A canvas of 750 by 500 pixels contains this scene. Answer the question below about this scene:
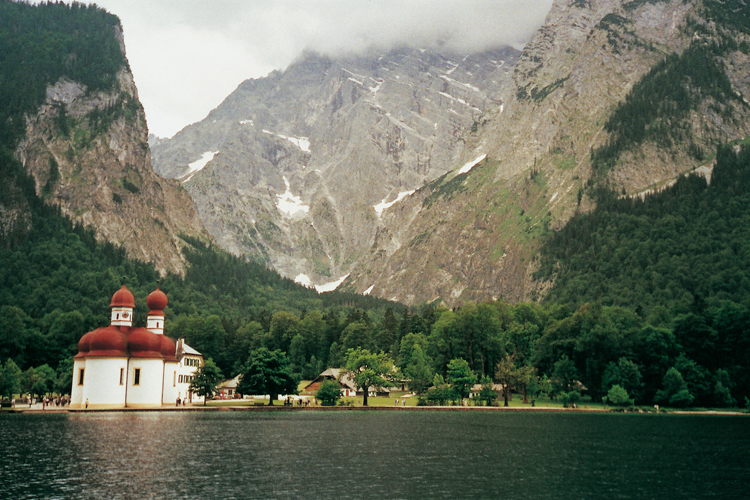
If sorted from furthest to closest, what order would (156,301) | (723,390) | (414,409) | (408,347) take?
(408,347), (156,301), (723,390), (414,409)

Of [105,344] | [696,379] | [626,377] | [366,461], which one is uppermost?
[105,344]

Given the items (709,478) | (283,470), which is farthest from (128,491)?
(709,478)

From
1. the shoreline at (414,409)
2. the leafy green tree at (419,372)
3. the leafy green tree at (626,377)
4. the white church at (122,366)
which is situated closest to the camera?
the white church at (122,366)

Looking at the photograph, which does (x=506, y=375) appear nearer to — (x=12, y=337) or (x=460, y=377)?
(x=460, y=377)

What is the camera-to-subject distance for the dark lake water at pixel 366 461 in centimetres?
3581

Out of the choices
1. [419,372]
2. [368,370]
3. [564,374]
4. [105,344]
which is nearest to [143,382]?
[105,344]

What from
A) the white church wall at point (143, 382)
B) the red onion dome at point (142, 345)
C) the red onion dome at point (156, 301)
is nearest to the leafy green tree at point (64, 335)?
the red onion dome at point (156, 301)

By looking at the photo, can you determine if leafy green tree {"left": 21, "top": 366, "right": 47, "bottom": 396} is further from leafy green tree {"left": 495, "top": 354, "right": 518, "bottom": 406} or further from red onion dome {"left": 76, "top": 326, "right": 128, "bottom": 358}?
leafy green tree {"left": 495, "top": 354, "right": 518, "bottom": 406}

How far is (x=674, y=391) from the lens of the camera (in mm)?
118812

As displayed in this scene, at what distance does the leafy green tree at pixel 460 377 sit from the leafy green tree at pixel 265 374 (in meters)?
27.5

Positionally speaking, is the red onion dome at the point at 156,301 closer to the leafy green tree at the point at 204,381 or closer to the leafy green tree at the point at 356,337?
the leafy green tree at the point at 204,381

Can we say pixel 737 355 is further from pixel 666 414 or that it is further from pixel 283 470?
pixel 283 470

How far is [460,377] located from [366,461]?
242ft

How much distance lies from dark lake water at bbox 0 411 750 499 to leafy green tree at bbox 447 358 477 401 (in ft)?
130
